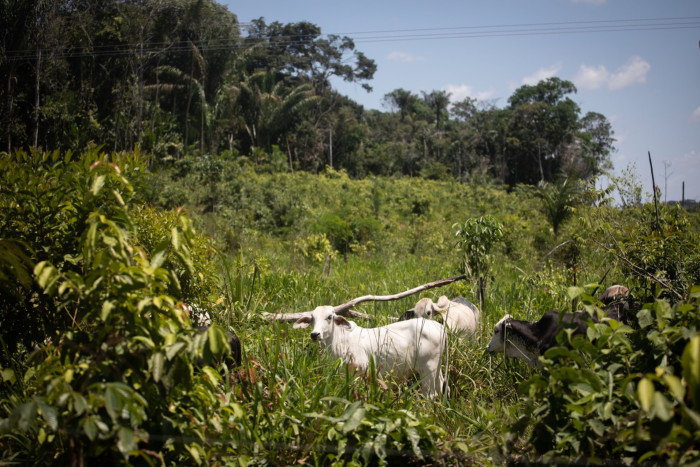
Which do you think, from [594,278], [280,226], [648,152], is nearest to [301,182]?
[280,226]

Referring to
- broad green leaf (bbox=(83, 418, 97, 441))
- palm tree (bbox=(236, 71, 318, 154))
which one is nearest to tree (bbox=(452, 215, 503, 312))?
broad green leaf (bbox=(83, 418, 97, 441))

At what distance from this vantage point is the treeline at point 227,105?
17.4m

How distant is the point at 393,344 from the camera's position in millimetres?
3852

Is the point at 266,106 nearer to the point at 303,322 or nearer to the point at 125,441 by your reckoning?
the point at 303,322

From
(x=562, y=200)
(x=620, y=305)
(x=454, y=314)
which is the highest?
(x=562, y=200)

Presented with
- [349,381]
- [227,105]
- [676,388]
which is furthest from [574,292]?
[227,105]

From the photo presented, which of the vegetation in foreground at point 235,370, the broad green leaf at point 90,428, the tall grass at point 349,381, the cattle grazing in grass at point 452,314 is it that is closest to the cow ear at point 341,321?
the tall grass at point 349,381

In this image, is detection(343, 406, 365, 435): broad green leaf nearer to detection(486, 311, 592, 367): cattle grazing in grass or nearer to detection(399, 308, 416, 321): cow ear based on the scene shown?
detection(486, 311, 592, 367): cattle grazing in grass

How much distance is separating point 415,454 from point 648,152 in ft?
10.7

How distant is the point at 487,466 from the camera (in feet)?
8.78

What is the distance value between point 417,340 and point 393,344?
0.68 feet

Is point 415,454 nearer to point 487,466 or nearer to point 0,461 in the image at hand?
point 487,466

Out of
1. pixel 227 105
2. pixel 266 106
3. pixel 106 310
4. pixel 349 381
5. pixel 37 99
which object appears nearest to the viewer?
pixel 106 310

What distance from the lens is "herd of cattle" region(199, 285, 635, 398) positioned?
377 cm
